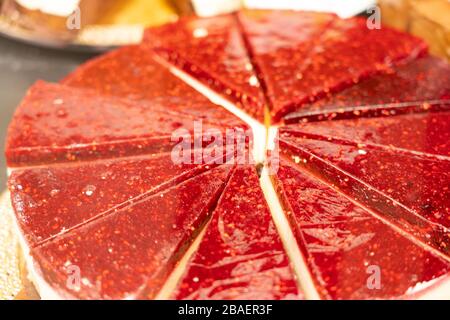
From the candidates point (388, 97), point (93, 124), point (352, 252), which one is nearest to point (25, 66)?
point (93, 124)

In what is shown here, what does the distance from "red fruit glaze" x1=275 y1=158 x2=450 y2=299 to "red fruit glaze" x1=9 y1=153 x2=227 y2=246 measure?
1.48 feet

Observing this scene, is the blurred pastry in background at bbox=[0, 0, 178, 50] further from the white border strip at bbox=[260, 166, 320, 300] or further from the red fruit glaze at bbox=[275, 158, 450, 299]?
the red fruit glaze at bbox=[275, 158, 450, 299]

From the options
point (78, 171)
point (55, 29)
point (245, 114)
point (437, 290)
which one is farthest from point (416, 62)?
point (55, 29)

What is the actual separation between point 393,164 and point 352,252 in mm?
493

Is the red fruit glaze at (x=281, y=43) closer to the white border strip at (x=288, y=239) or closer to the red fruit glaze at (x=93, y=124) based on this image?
the red fruit glaze at (x=93, y=124)

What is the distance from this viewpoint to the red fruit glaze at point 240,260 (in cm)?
183

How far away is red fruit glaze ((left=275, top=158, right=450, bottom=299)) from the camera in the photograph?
1.83 meters

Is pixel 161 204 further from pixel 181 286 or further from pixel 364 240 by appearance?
pixel 364 240

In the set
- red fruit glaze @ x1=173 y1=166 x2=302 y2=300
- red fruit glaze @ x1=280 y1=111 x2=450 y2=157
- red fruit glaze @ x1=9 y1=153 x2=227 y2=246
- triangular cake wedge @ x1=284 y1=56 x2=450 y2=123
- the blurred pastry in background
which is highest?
the blurred pastry in background

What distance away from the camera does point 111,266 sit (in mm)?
1903

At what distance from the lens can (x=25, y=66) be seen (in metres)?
3.38

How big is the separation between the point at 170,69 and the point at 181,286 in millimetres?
1331

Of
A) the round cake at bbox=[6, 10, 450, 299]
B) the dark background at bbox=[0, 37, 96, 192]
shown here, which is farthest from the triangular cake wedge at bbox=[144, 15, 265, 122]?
the dark background at bbox=[0, 37, 96, 192]

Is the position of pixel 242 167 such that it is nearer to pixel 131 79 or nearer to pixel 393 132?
pixel 393 132
